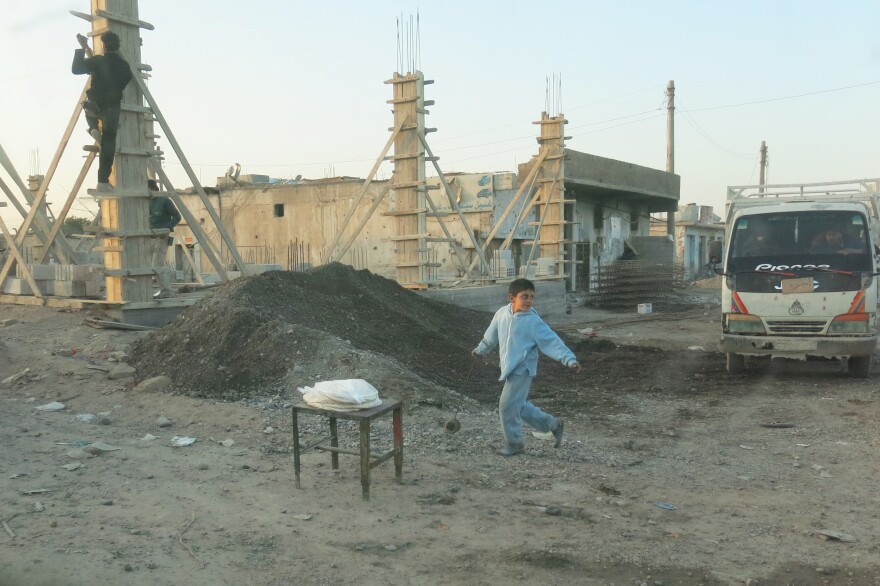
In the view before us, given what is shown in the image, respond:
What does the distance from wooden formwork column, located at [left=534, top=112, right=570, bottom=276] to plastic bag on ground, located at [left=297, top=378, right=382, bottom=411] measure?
17.1 meters

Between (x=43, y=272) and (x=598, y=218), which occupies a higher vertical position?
(x=598, y=218)

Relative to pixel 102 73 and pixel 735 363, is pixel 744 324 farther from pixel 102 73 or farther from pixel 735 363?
pixel 102 73

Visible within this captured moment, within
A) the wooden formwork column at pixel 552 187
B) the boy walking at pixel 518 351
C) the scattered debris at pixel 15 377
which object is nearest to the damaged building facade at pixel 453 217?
the wooden formwork column at pixel 552 187

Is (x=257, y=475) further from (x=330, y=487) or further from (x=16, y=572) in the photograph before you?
(x=16, y=572)

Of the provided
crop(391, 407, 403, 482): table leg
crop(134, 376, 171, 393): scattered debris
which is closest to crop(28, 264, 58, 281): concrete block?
crop(134, 376, 171, 393): scattered debris

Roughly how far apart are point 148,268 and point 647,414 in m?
Result: 6.95

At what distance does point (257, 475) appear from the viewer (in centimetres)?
587

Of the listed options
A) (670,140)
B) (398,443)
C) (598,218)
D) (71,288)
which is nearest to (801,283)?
(398,443)

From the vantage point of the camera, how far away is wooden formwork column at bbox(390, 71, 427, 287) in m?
16.2

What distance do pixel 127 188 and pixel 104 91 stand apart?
1.30 m

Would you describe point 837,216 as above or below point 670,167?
below

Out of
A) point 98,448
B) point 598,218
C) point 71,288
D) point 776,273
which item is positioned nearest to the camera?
point 98,448

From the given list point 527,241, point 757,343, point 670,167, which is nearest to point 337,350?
point 757,343

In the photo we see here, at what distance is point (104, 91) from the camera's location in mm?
10242
